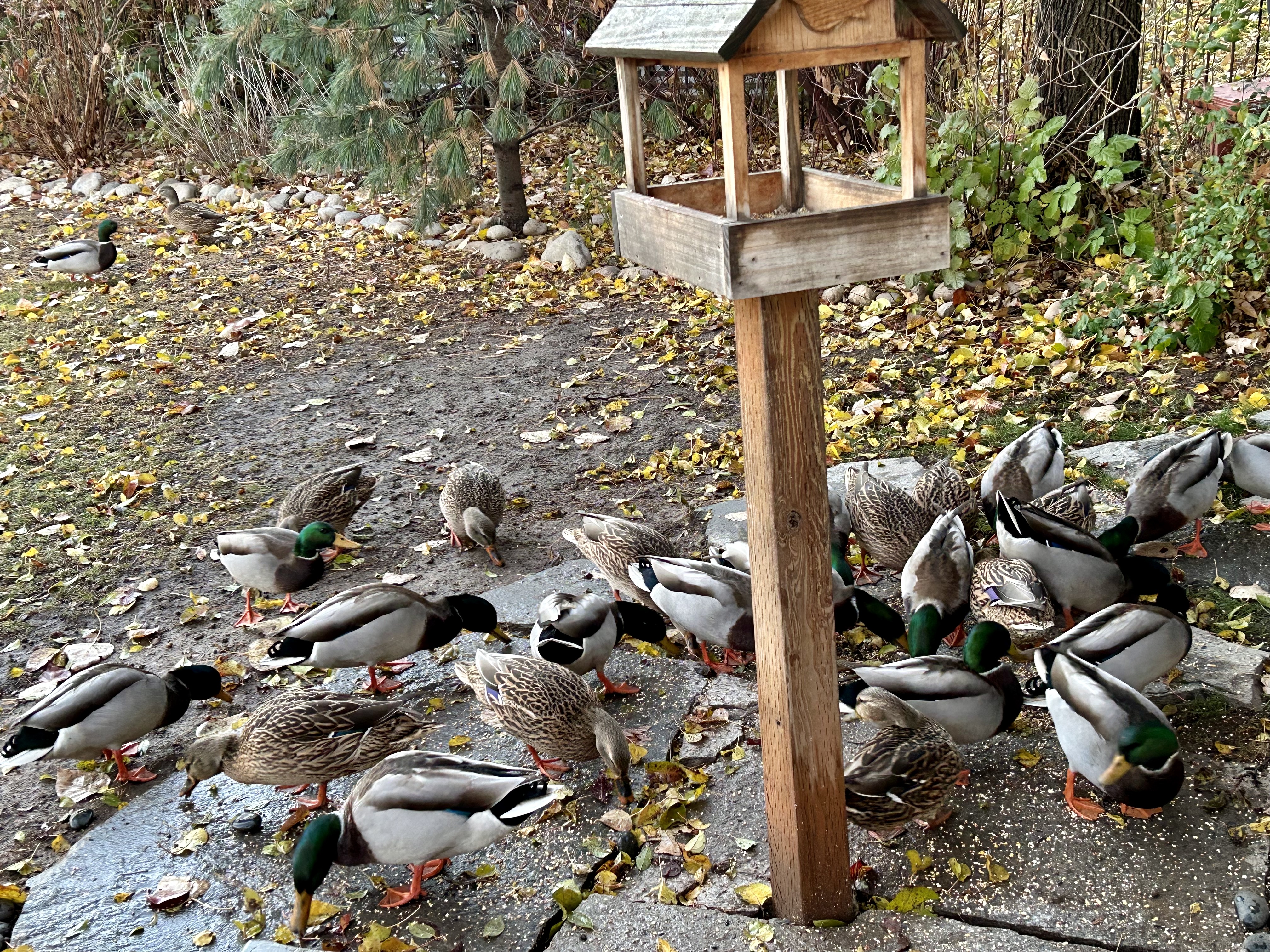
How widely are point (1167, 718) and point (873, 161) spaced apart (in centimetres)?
578

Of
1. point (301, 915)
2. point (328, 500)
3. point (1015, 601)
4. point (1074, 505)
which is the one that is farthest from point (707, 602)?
point (328, 500)

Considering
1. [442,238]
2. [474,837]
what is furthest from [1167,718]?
[442,238]

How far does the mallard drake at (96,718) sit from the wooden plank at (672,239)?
7.78ft

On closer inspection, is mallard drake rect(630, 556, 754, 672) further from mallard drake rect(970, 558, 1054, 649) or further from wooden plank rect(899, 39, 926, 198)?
wooden plank rect(899, 39, 926, 198)

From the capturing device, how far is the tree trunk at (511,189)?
9.50 meters

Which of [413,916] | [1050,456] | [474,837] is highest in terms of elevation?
[1050,456]

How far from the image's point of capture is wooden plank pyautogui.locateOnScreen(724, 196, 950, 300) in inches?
88.4

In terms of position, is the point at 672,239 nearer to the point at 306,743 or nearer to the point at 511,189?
the point at 306,743

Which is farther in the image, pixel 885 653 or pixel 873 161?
pixel 873 161

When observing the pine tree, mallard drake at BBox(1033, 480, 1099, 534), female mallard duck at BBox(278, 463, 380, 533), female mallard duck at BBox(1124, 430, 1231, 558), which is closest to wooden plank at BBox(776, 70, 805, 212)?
mallard drake at BBox(1033, 480, 1099, 534)

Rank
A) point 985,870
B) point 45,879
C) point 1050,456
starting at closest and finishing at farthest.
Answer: point 985,870 < point 45,879 < point 1050,456

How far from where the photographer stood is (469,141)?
855 centimetres

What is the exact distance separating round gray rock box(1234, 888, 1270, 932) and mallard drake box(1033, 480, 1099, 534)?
1696 millimetres

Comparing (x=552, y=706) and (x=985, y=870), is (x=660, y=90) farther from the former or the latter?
(x=985, y=870)
